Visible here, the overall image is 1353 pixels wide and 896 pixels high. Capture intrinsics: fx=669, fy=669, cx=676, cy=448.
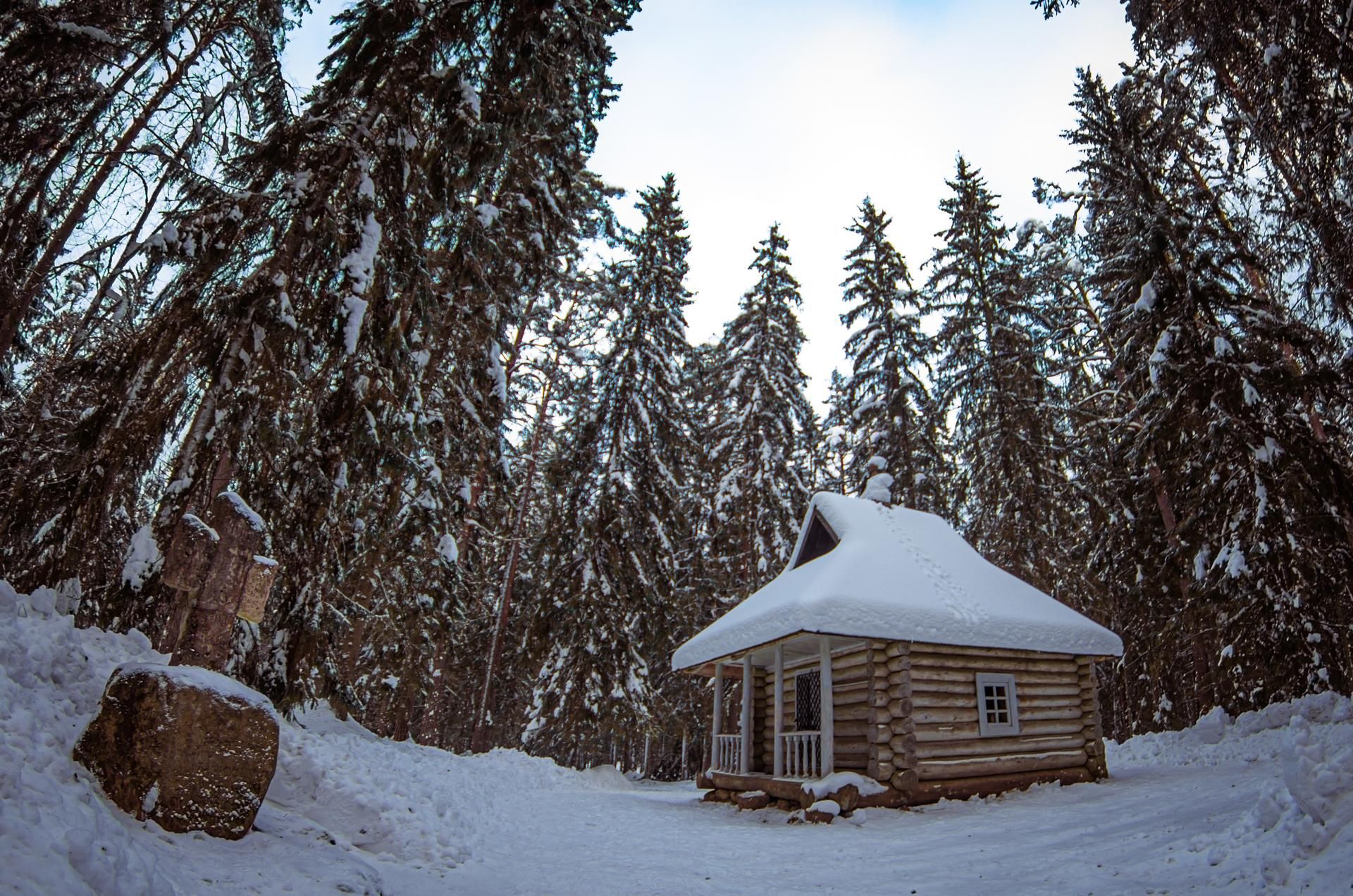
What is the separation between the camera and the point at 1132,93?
10.3 metres

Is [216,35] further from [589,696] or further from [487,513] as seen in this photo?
[589,696]

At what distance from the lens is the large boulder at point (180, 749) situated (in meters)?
4.32

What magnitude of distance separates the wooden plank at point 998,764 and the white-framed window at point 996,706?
0.44 m


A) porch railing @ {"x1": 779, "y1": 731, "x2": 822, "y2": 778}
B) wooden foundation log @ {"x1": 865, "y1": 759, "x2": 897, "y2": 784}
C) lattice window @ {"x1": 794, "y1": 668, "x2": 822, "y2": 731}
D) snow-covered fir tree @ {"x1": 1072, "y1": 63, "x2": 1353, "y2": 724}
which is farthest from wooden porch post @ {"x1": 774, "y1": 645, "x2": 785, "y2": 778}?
snow-covered fir tree @ {"x1": 1072, "y1": 63, "x2": 1353, "y2": 724}

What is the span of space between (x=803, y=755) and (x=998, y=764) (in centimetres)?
332

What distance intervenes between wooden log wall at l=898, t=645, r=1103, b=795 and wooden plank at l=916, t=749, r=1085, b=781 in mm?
13

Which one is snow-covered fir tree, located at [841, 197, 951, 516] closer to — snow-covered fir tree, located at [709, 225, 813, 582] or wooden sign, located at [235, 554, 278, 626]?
snow-covered fir tree, located at [709, 225, 813, 582]

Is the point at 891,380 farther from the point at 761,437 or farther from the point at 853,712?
the point at 853,712

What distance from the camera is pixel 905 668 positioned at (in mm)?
10984

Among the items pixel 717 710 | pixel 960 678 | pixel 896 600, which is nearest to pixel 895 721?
pixel 960 678

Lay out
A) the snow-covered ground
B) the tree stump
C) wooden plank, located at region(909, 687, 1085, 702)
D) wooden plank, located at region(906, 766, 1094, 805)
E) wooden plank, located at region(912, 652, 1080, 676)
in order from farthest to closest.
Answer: wooden plank, located at region(912, 652, 1080, 676) → wooden plank, located at region(909, 687, 1085, 702) → wooden plank, located at region(906, 766, 1094, 805) → the tree stump → the snow-covered ground

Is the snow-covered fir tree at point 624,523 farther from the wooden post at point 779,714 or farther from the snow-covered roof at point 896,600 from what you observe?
the wooden post at point 779,714

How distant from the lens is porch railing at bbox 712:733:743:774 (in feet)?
48.1

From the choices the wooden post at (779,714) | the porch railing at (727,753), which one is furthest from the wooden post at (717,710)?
the wooden post at (779,714)
